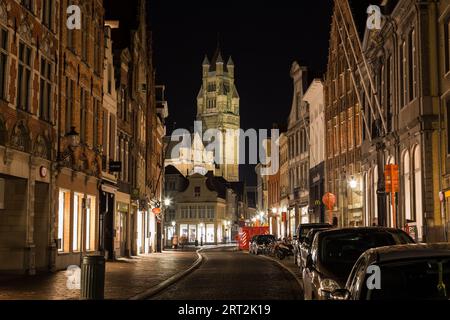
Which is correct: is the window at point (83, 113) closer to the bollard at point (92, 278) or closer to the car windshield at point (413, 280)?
the bollard at point (92, 278)

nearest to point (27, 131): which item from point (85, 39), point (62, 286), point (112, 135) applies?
point (62, 286)

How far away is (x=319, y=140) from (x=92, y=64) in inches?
1213

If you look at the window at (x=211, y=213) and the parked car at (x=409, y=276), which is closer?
the parked car at (x=409, y=276)

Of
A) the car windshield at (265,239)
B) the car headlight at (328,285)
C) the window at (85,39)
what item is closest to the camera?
the car headlight at (328,285)

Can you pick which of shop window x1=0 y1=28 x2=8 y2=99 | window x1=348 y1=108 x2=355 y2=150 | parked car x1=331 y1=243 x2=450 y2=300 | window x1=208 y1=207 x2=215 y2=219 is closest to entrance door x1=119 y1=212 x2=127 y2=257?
window x1=348 y1=108 x2=355 y2=150

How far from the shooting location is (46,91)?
88.5 ft

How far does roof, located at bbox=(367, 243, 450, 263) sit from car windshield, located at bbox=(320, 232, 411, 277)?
230 inches

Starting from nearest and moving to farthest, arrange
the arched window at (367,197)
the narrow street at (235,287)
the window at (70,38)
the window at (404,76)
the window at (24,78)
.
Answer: the narrow street at (235,287) → the window at (24,78) → the window at (70,38) → the window at (404,76) → the arched window at (367,197)

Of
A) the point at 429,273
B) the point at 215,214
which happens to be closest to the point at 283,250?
the point at 429,273

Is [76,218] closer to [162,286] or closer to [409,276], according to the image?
[162,286]

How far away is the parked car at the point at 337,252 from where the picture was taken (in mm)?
12508

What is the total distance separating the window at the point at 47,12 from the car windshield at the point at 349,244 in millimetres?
15994

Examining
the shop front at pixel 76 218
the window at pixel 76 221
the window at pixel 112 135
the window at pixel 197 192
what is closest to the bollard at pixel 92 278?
the shop front at pixel 76 218

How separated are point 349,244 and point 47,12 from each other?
Result: 16.8 metres
